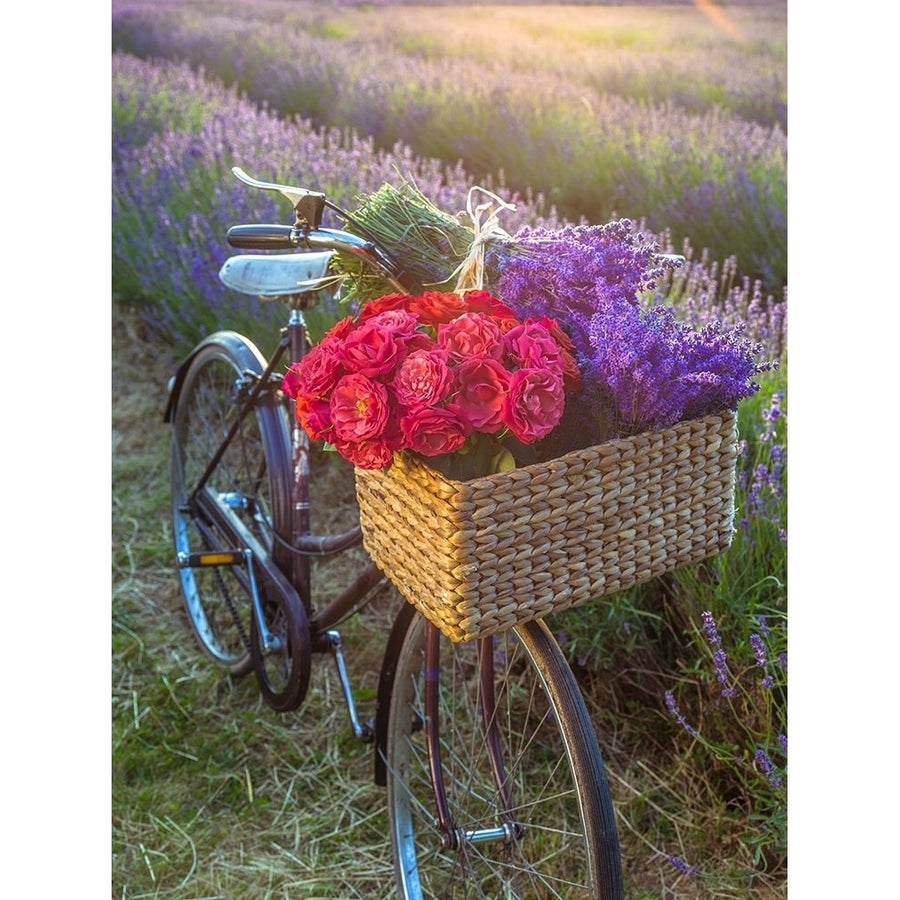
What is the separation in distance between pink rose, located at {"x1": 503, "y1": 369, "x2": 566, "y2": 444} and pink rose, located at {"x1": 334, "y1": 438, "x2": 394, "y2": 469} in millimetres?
132

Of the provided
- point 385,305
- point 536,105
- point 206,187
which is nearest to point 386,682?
point 385,305

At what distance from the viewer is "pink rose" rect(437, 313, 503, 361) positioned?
1.16m

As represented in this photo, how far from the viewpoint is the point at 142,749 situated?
7.63ft

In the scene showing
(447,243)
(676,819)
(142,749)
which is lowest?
(142,749)

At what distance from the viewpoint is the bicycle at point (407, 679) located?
1.42 meters

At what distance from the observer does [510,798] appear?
1.65 metres

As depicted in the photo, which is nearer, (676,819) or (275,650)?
(676,819)

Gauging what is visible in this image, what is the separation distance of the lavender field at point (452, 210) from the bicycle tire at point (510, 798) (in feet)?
0.40

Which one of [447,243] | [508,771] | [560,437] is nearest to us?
[560,437]

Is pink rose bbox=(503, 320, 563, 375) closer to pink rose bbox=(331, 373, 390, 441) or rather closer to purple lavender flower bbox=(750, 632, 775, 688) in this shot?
pink rose bbox=(331, 373, 390, 441)

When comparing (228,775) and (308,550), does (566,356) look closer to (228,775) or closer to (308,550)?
(308,550)
